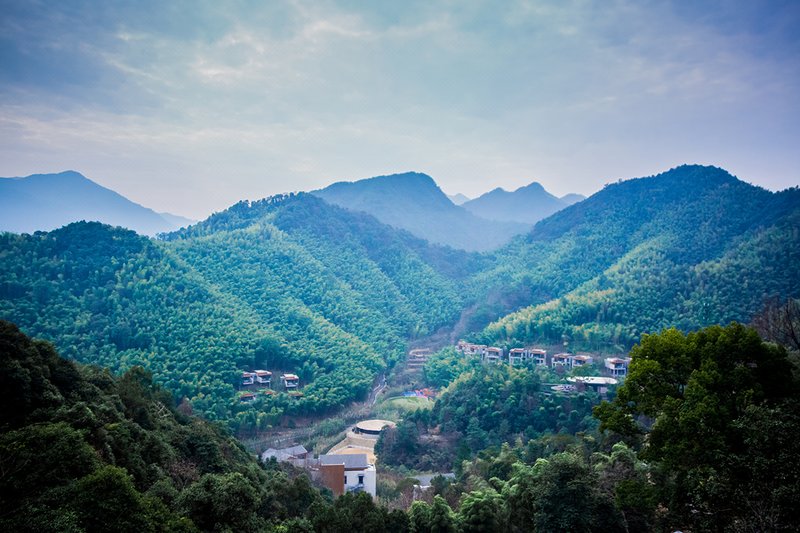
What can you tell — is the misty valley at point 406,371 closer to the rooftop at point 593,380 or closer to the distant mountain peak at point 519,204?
the rooftop at point 593,380

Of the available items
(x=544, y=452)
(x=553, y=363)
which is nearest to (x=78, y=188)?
(x=553, y=363)

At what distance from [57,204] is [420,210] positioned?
2954 inches

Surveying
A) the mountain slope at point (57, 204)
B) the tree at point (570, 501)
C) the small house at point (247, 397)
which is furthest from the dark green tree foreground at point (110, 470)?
the mountain slope at point (57, 204)

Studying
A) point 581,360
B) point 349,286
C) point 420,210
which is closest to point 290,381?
point 581,360

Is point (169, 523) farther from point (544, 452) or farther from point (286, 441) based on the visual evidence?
point (286, 441)

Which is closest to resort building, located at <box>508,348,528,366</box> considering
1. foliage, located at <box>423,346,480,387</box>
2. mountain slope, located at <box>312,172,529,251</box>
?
foliage, located at <box>423,346,480,387</box>

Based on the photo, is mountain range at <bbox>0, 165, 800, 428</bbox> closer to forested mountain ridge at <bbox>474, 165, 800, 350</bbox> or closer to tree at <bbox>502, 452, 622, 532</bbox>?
forested mountain ridge at <bbox>474, 165, 800, 350</bbox>

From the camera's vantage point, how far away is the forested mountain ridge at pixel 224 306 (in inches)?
1145

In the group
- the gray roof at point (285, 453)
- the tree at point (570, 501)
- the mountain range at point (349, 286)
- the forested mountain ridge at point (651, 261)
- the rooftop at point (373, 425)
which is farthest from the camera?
the forested mountain ridge at point (651, 261)

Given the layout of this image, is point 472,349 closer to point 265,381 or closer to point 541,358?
point 541,358

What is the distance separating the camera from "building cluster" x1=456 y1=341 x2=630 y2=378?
107ft

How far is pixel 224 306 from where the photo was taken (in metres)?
38.6

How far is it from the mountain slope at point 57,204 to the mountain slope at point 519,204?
87.4 m

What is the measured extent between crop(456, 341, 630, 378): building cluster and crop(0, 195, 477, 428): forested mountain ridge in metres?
8.19
